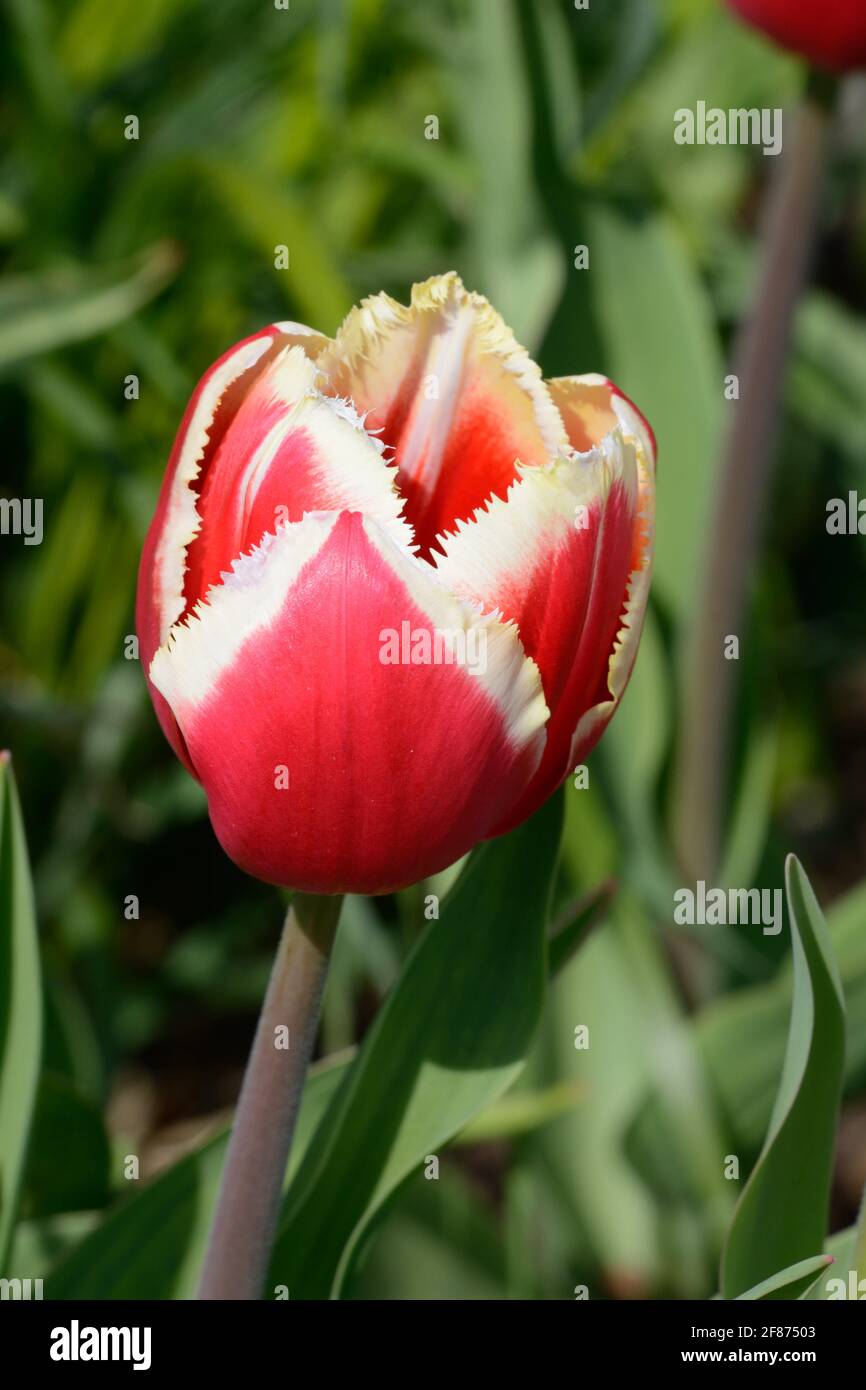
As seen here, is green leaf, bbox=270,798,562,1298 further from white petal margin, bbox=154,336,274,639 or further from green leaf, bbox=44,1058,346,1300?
white petal margin, bbox=154,336,274,639

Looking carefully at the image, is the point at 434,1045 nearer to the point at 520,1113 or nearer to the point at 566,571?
the point at 566,571

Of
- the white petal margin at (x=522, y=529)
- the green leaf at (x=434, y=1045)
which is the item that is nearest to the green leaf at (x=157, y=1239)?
the green leaf at (x=434, y=1045)

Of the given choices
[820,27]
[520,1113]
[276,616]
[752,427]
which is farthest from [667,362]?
[276,616]

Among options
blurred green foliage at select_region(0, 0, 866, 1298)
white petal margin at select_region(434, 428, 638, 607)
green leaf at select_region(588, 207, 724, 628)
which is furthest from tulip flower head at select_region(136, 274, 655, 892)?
green leaf at select_region(588, 207, 724, 628)

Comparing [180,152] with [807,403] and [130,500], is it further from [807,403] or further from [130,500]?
[807,403]

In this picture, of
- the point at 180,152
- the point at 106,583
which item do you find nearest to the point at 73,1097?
the point at 106,583

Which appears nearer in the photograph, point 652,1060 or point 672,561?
point 652,1060
